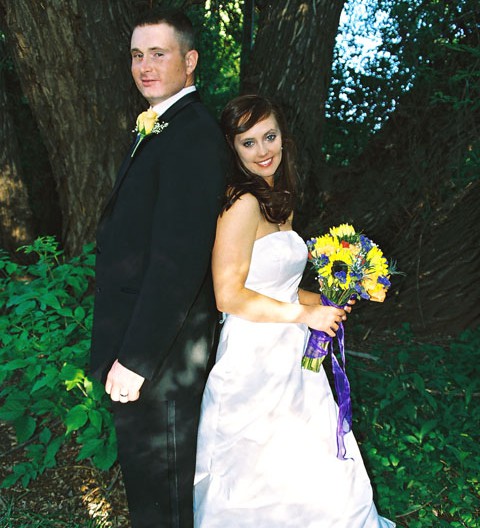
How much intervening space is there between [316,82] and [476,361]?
2.56m

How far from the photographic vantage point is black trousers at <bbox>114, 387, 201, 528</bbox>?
90.0 inches

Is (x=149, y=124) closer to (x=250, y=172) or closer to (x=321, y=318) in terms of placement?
(x=250, y=172)

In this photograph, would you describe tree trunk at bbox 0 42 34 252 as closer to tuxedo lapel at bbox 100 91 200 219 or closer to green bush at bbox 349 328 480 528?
green bush at bbox 349 328 480 528

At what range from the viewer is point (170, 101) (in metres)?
2.24

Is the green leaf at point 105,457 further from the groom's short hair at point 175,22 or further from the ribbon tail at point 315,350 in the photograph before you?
the groom's short hair at point 175,22

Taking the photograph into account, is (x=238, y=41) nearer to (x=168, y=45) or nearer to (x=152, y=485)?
(x=168, y=45)

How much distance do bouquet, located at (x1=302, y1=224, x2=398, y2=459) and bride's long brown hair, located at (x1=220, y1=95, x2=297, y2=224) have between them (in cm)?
23

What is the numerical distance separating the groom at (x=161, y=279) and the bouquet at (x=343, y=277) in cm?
47

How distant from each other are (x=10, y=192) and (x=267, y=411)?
13.9ft

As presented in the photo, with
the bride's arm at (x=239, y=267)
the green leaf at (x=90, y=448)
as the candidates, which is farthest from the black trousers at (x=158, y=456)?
the green leaf at (x=90, y=448)

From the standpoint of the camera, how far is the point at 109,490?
336 cm

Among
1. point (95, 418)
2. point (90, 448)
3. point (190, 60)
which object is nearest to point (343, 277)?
point (190, 60)

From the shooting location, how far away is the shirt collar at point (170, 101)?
224 cm

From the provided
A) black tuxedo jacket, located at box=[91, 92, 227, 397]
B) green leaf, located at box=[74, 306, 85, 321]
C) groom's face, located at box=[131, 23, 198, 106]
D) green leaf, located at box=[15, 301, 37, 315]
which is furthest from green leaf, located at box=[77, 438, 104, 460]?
groom's face, located at box=[131, 23, 198, 106]
